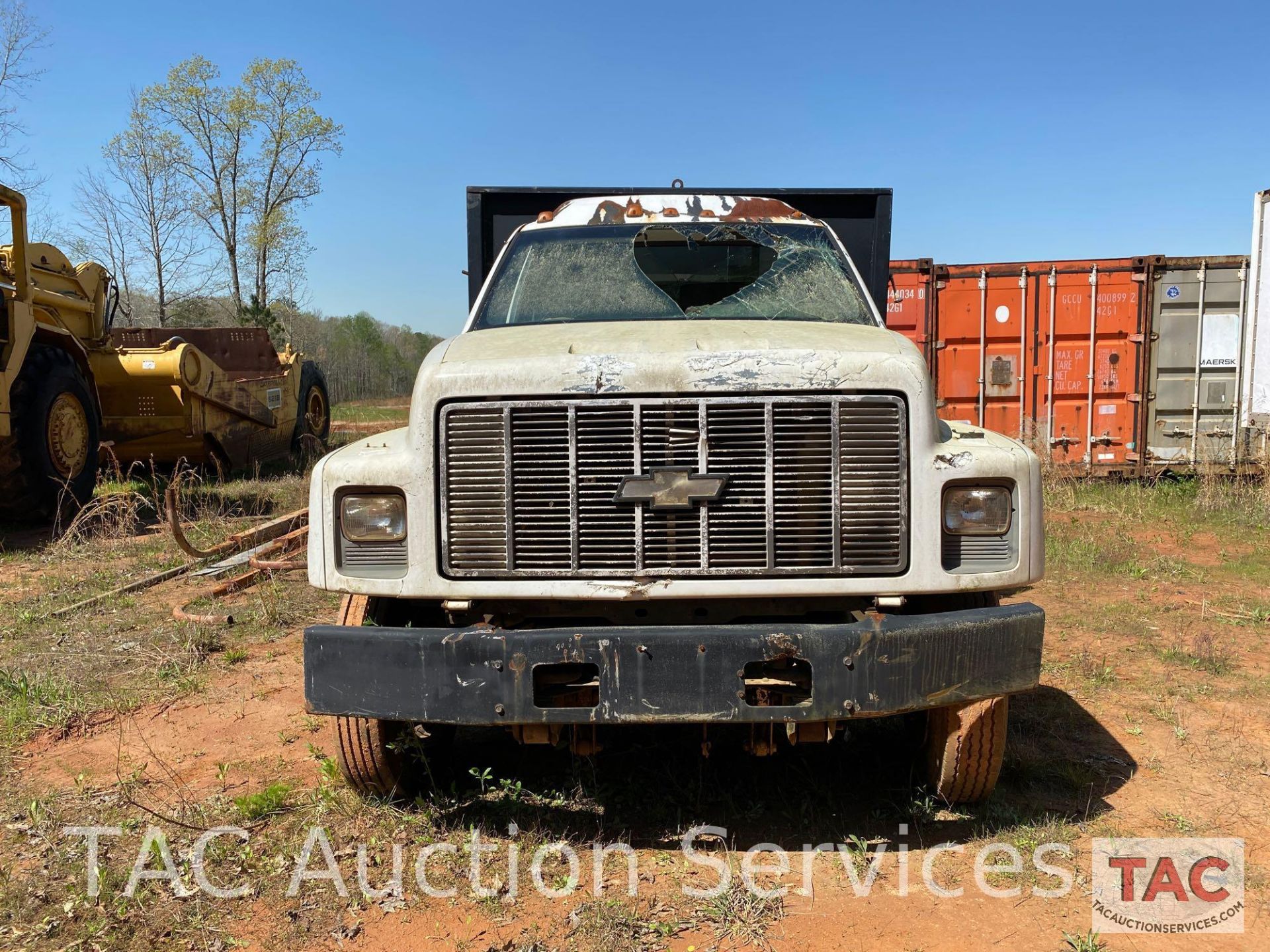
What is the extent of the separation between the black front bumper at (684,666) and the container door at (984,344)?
827 centimetres

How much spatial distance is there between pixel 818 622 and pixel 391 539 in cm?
142

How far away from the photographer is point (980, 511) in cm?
276

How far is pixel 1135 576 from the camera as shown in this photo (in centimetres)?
669

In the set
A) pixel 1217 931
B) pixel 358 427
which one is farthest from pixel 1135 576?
pixel 358 427

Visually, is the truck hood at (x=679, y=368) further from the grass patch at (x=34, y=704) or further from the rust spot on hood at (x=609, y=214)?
the grass patch at (x=34, y=704)

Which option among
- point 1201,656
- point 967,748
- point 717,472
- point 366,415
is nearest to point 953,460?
point 717,472

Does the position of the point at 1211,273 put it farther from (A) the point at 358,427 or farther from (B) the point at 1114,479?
(A) the point at 358,427

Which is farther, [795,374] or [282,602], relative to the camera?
[282,602]

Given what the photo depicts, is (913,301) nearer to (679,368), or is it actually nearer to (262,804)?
(679,368)

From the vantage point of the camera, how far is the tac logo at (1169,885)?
255 cm

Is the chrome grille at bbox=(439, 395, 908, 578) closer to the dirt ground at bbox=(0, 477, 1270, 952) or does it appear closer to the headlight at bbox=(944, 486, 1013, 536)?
the headlight at bbox=(944, 486, 1013, 536)

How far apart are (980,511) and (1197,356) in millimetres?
9070

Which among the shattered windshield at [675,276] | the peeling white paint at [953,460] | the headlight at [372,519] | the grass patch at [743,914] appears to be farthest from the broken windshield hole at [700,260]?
the grass patch at [743,914]

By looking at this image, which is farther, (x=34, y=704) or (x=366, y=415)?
(x=366, y=415)
